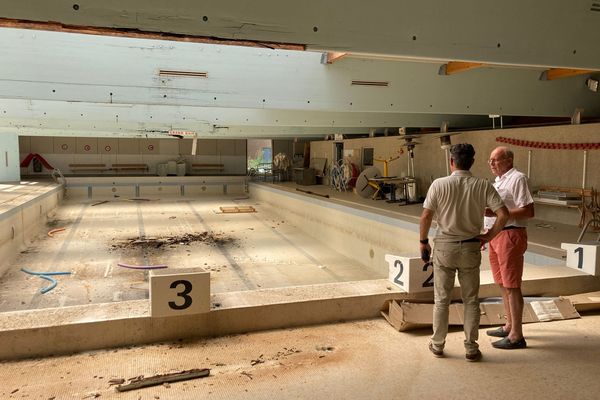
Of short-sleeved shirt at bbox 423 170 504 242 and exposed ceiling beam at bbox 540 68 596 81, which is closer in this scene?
short-sleeved shirt at bbox 423 170 504 242

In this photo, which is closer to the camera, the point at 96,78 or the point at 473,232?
the point at 473,232

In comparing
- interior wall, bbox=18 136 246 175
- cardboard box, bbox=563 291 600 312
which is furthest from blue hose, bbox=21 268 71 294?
interior wall, bbox=18 136 246 175

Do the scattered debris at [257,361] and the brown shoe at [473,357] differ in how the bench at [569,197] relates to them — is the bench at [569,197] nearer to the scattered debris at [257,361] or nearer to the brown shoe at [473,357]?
the brown shoe at [473,357]

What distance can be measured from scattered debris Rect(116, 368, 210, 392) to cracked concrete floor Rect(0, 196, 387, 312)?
3.83 m

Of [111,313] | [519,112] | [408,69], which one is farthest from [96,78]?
[519,112]

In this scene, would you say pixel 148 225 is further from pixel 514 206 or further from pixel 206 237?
pixel 514 206

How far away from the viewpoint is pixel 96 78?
4.13 meters

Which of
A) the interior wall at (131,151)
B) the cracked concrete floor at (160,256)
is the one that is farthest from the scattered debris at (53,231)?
the interior wall at (131,151)

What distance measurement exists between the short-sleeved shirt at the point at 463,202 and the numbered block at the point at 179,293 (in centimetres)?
145

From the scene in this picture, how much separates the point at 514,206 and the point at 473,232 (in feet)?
1.50

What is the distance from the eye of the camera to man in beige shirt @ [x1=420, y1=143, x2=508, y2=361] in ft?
8.13

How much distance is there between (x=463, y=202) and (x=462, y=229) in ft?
0.49

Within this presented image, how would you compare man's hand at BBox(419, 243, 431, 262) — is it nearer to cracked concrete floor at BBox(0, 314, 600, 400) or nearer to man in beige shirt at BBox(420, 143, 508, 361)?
man in beige shirt at BBox(420, 143, 508, 361)

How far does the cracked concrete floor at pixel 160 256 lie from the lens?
20.3 feet
